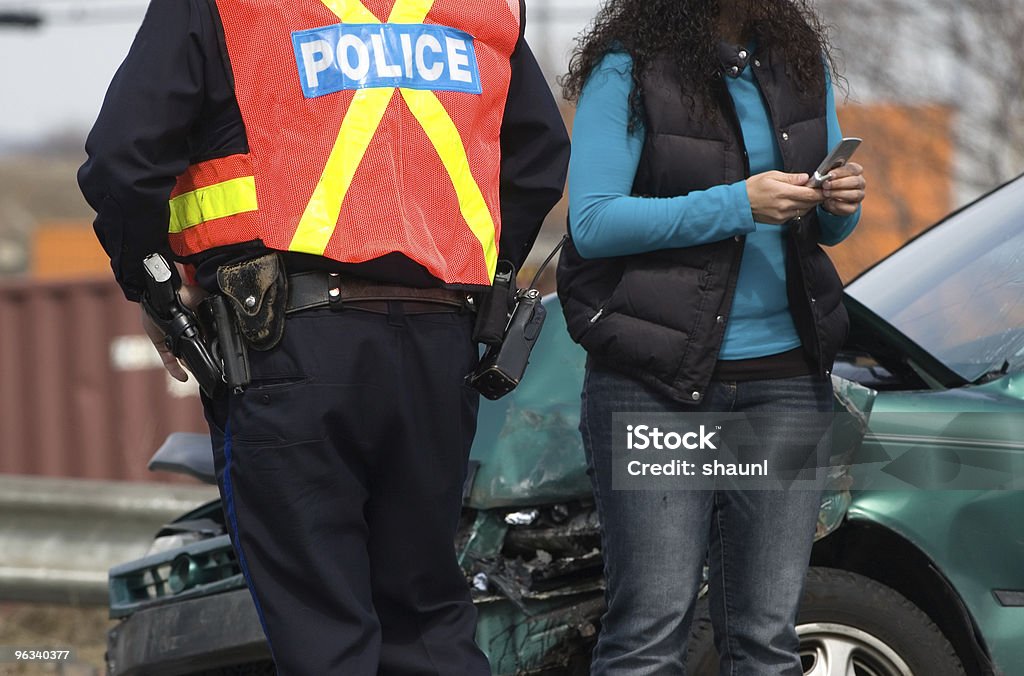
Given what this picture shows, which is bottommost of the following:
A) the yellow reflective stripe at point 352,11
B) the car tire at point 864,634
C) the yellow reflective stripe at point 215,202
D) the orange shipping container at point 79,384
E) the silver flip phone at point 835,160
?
the orange shipping container at point 79,384

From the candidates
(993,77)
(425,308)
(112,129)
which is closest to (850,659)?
(425,308)

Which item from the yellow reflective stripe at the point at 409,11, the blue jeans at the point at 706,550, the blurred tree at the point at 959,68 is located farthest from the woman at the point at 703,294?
the blurred tree at the point at 959,68

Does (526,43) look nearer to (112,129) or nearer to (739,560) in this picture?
(112,129)

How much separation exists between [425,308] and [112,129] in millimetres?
612

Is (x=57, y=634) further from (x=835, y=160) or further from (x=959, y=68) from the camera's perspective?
(x=959, y=68)

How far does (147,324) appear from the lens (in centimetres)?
255

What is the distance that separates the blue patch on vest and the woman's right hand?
1.79 feet

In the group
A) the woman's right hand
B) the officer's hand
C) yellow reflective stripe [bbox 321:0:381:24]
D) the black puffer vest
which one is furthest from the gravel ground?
the woman's right hand

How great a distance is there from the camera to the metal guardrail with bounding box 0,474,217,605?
16.1ft

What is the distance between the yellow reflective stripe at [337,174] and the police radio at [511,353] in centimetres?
41

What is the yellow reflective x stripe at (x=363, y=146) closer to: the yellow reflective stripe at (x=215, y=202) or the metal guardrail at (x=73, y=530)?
the yellow reflective stripe at (x=215, y=202)

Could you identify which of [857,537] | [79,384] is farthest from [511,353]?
[79,384]

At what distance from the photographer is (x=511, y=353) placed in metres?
2.61

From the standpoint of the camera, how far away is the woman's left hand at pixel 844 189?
2.47 meters
